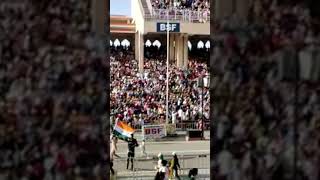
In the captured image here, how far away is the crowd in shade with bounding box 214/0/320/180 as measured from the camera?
12.0 feet

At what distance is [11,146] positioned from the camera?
11.5 feet

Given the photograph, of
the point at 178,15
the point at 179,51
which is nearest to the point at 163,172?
the point at 178,15

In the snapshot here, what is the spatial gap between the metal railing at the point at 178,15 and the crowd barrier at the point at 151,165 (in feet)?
51.9

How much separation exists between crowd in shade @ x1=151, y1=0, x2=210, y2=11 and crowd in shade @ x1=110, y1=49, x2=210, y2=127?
128 inches

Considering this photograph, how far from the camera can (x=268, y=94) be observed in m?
3.69

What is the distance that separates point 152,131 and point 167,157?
7.38ft

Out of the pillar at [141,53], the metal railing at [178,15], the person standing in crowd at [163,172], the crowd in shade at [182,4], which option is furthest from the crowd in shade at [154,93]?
the person standing in crowd at [163,172]

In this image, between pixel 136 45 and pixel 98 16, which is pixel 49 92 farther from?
pixel 136 45

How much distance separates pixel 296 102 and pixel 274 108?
0.14 m

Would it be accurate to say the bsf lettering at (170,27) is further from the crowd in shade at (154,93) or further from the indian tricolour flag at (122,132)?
the indian tricolour flag at (122,132)

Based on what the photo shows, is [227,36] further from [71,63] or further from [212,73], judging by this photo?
[71,63]

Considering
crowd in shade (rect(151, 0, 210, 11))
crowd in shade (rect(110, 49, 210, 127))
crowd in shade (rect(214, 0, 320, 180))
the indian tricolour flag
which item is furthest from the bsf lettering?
crowd in shade (rect(214, 0, 320, 180))

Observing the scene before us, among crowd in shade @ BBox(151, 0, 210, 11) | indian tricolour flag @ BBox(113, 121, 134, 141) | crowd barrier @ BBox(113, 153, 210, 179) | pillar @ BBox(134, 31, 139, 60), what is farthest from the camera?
pillar @ BBox(134, 31, 139, 60)

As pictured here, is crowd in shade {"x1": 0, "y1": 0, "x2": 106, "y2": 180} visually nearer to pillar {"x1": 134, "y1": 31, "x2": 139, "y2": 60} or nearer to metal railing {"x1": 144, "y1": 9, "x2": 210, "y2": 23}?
A: metal railing {"x1": 144, "y1": 9, "x2": 210, "y2": 23}
